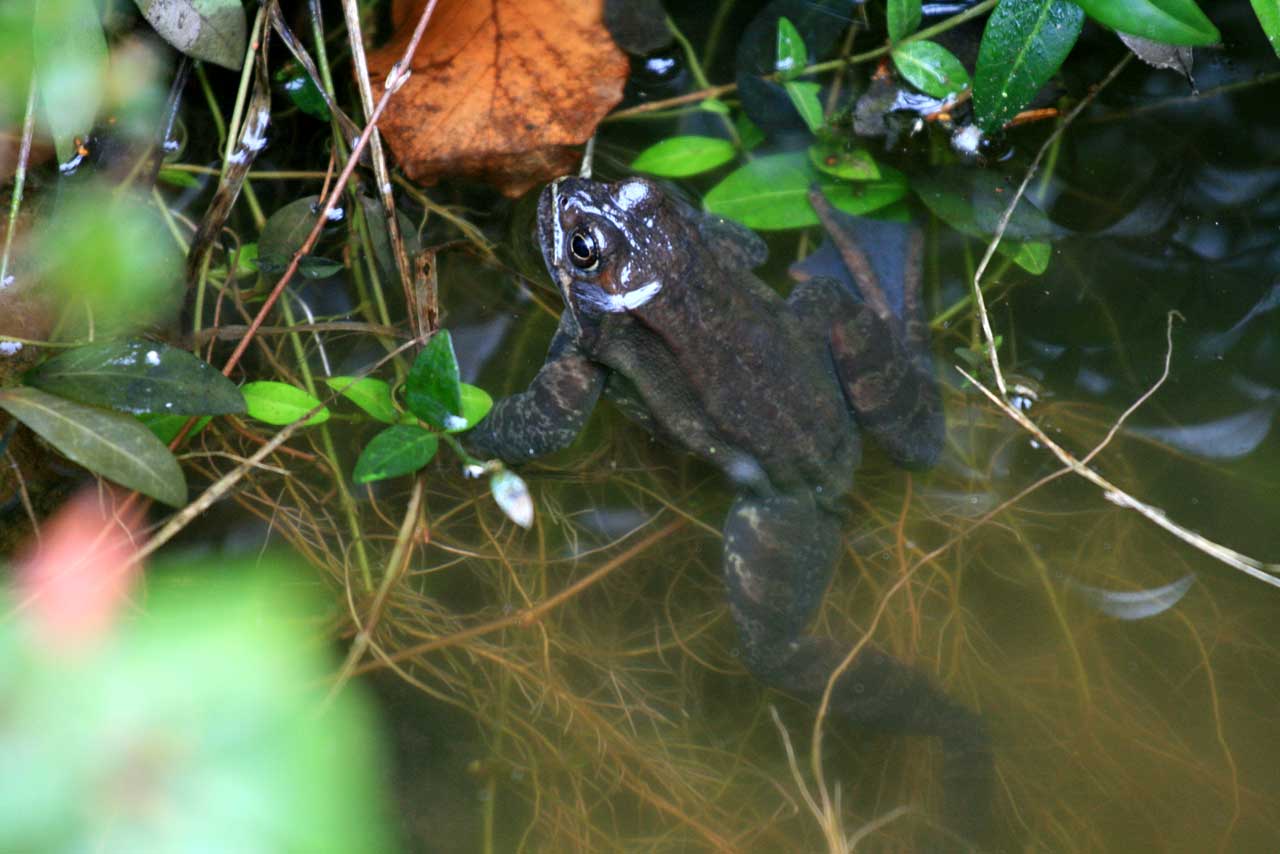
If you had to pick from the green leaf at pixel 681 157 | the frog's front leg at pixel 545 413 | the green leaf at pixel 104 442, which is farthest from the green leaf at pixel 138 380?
the green leaf at pixel 681 157

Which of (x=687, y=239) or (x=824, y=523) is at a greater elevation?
(x=687, y=239)

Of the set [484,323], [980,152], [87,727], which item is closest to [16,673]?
[87,727]

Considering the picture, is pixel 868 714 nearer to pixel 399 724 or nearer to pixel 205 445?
pixel 399 724

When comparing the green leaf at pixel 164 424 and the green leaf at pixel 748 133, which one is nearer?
the green leaf at pixel 164 424

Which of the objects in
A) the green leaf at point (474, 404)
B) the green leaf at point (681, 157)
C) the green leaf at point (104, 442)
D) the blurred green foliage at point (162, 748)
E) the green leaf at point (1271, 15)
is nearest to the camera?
the blurred green foliage at point (162, 748)

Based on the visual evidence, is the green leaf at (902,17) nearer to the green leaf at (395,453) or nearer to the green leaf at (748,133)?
the green leaf at (748,133)

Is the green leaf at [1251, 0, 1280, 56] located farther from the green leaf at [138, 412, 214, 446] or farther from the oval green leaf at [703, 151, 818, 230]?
the green leaf at [138, 412, 214, 446]

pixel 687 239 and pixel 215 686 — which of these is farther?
pixel 687 239
